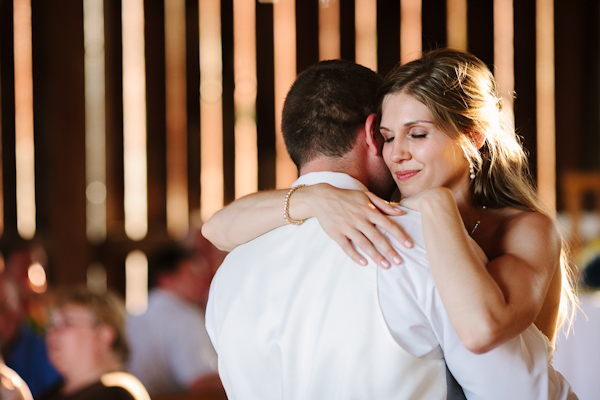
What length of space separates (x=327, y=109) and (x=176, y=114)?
12.6ft

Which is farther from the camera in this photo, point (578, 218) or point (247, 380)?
point (578, 218)

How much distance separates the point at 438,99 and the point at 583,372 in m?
1.75

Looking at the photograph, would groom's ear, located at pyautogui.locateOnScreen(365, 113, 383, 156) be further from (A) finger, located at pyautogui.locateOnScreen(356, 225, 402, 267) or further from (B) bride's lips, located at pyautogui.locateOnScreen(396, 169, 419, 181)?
(A) finger, located at pyautogui.locateOnScreen(356, 225, 402, 267)

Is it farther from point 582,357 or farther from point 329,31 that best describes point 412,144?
point 329,31

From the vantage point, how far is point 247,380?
3.88ft

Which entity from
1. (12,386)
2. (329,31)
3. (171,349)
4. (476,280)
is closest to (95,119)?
(329,31)

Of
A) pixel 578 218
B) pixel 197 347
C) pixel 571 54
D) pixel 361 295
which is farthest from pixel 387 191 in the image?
pixel 571 54

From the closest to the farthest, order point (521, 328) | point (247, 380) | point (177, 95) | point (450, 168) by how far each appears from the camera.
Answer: point (521, 328) < point (247, 380) < point (450, 168) < point (177, 95)

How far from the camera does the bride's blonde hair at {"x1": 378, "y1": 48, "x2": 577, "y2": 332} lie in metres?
1.27

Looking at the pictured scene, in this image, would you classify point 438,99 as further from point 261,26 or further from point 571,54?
point 571,54

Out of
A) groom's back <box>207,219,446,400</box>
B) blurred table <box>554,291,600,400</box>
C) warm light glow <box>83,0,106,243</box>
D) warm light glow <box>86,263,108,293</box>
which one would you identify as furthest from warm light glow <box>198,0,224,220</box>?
groom's back <box>207,219,446,400</box>

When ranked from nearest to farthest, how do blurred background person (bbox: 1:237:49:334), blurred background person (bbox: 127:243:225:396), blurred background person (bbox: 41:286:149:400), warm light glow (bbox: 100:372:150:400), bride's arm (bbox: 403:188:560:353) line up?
bride's arm (bbox: 403:188:560:353), warm light glow (bbox: 100:372:150:400), blurred background person (bbox: 41:286:149:400), blurred background person (bbox: 127:243:225:396), blurred background person (bbox: 1:237:49:334)

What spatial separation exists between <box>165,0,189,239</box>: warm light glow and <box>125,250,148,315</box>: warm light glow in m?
0.35

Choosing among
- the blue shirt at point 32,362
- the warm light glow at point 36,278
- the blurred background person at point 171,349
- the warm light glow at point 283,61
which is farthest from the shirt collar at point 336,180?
the warm light glow at point 283,61
